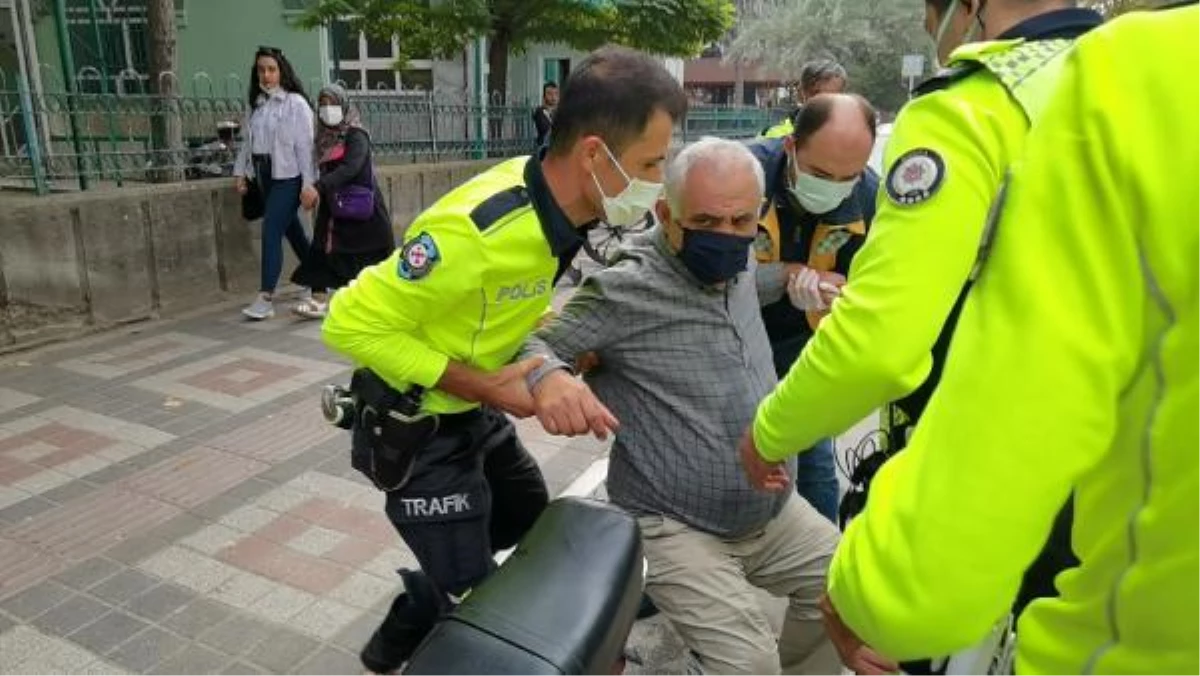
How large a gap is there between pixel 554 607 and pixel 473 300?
2.57 ft

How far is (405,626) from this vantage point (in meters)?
2.25

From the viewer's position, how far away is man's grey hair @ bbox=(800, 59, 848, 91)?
4270mm

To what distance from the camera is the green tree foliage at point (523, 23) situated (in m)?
9.86

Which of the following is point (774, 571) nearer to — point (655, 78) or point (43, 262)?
point (655, 78)

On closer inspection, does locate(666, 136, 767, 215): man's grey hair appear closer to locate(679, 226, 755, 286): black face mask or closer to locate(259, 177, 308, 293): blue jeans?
locate(679, 226, 755, 286): black face mask

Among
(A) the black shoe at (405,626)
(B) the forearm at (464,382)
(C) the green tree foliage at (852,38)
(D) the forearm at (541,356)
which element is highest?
(C) the green tree foliage at (852,38)

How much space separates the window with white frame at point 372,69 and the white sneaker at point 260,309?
8.57 metres

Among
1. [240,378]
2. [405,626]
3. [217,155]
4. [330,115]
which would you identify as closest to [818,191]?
[405,626]

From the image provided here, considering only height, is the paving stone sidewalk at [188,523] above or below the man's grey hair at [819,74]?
below

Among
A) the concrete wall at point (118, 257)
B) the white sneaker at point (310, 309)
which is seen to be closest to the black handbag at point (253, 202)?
the concrete wall at point (118, 257)

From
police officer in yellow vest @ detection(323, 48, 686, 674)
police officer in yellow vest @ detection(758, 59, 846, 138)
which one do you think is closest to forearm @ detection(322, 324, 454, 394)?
police officer in yellow vest @ detection(323, 48, 686, 674)

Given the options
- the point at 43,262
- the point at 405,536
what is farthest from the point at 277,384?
the point at 405,536

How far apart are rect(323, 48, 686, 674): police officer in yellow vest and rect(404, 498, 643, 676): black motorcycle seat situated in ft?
1.30

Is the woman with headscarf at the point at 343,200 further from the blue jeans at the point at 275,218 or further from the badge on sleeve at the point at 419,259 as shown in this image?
the badge on sleeve at the point at 419,259
